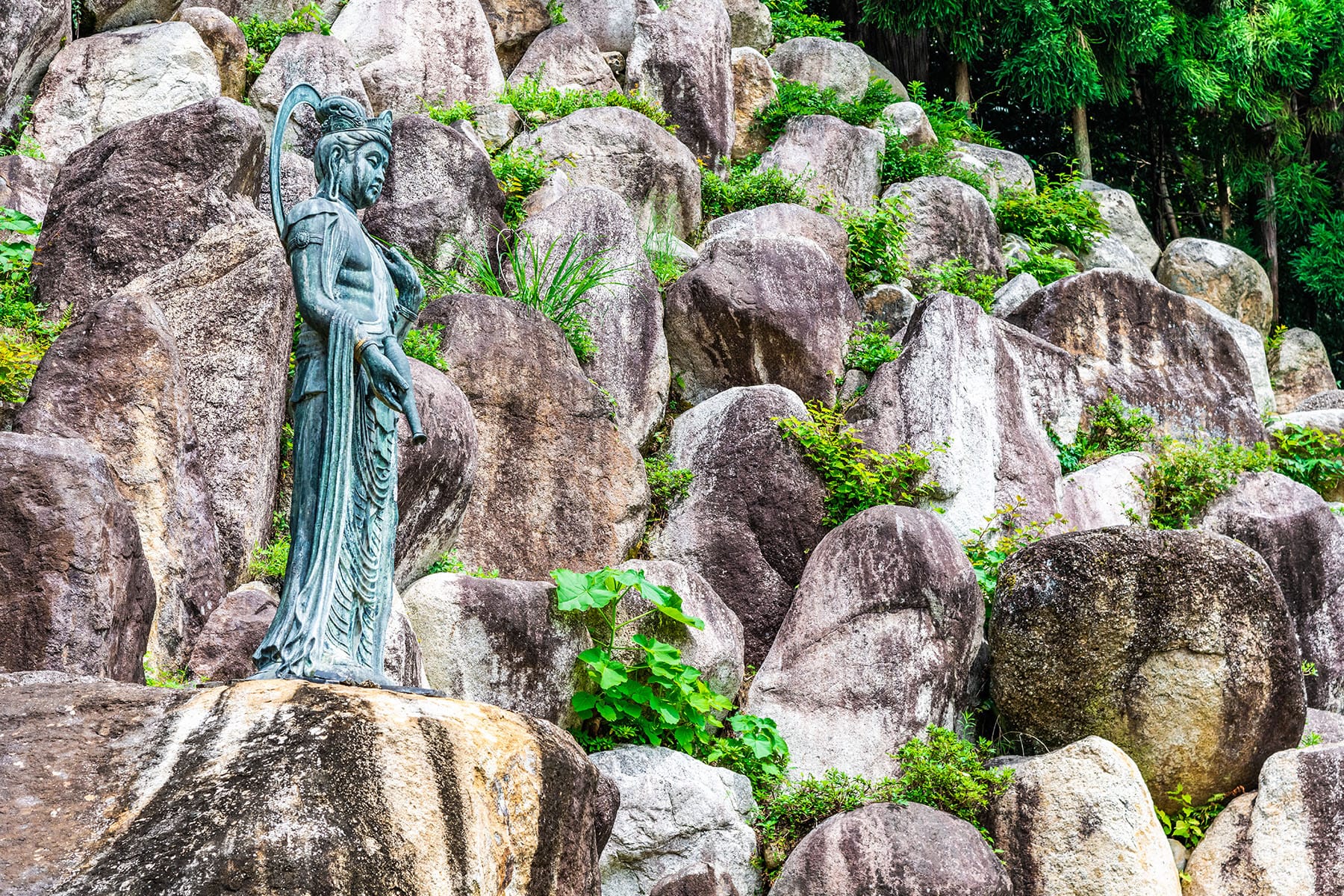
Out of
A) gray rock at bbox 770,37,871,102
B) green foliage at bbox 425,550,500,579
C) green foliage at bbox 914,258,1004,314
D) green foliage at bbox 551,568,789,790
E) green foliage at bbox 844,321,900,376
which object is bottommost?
green foliage at bbox 551,568,789,790

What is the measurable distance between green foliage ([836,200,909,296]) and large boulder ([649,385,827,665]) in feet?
10.9

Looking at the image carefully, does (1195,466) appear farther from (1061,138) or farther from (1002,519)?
(1061,138)

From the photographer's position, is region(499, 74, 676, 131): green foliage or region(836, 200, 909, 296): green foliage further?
region(499, 74, 676, 131): green foliage

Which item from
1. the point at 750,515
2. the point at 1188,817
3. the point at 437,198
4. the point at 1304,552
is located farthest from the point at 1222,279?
the point at 437,198

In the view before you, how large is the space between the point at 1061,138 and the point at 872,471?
11398mm

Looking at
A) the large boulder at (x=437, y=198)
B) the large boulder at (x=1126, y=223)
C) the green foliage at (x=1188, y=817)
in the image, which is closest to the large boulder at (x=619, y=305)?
the large boulder at (x=437, y=198)

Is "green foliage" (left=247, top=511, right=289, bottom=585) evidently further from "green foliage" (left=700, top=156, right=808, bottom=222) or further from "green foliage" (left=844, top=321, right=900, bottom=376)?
"green foliage" (left=700, top=156, right=808, bottom=222)

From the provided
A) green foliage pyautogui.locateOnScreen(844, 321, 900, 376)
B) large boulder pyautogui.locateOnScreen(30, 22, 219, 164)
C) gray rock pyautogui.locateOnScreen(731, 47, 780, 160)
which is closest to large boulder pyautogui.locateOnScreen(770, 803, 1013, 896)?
green foliage pyautogui.locateOnScreen(844, 321, 900, 376)

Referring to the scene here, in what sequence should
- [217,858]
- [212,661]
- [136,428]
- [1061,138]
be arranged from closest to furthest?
1. [217,858]
2. [212,661]
3. [136,428]
4. [1061,138]

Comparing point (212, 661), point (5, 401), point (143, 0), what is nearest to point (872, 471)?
point (212, 661)

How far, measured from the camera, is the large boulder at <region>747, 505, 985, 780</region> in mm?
8453

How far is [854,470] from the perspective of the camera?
9.84 metres

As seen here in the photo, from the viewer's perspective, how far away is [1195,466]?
10.7 m

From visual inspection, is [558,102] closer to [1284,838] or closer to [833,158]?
[833,158]
